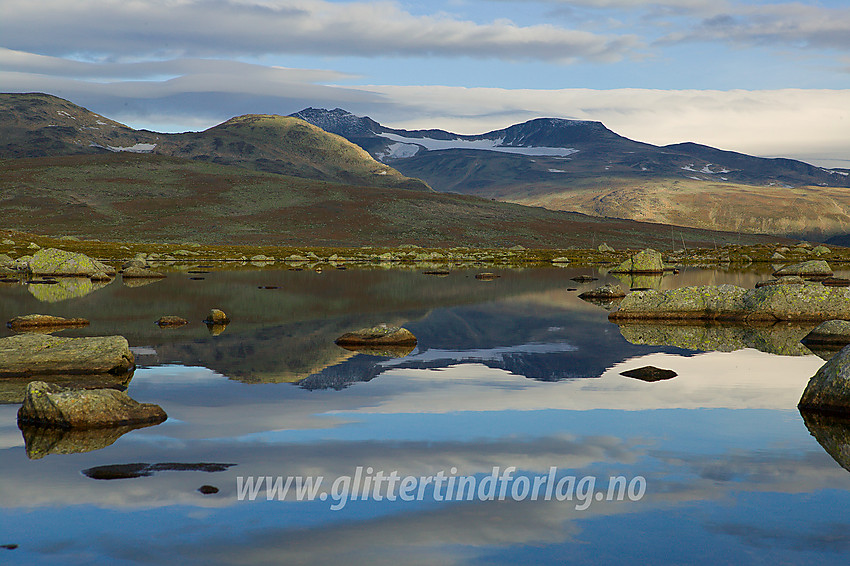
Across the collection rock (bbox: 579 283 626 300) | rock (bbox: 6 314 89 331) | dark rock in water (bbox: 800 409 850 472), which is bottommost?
rock (bbox: 6 314 89 331)

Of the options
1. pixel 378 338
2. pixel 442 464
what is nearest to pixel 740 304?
pixel 378 338

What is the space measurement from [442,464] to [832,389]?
743 centimetres

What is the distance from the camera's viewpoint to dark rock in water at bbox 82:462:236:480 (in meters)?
9.89

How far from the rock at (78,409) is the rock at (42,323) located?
14435 millimetres

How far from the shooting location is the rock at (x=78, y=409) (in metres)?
12.3

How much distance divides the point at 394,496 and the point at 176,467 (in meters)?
3.12

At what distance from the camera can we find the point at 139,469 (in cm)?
1018

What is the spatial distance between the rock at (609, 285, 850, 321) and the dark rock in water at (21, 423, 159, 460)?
21.3m

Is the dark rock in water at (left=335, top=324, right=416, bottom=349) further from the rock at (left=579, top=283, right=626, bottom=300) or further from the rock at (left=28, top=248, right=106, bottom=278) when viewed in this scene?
the rock at (left=28, top=248, right=106, bottom=278)

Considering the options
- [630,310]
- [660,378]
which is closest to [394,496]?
[660,378]

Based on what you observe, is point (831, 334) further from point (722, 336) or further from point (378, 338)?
point (378, 338)

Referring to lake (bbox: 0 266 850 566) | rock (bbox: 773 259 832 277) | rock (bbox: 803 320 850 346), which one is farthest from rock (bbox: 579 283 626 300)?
rock (bbox: 773 259 832 277)

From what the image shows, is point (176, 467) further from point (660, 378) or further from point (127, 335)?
point (127, 335)

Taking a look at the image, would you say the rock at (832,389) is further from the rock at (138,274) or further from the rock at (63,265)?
the rock at (63,265)
